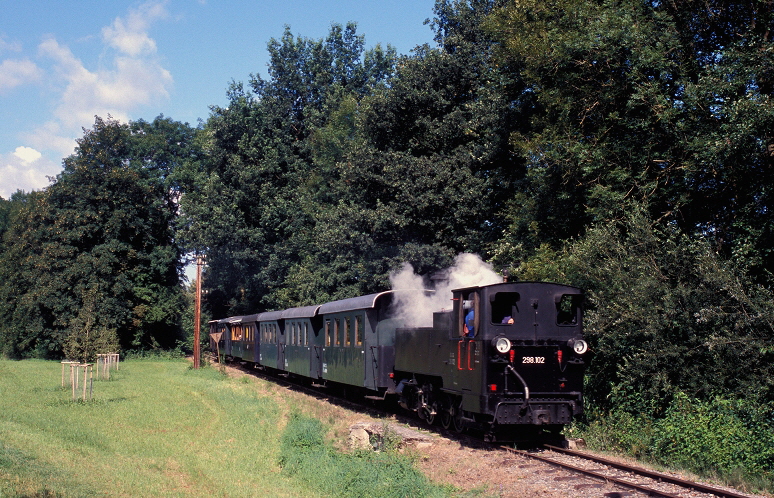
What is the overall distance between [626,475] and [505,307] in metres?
3.44

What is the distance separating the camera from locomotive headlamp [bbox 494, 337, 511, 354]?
11269 millimetres

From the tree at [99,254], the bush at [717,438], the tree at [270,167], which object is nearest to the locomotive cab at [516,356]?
the bush at [717,438]

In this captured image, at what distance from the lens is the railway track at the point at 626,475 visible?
8.61 m

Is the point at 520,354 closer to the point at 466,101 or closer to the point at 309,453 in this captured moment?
the point at 309,453

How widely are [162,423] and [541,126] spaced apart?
1521 centimetres

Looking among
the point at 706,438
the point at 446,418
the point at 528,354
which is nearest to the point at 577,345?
the point at 528,354

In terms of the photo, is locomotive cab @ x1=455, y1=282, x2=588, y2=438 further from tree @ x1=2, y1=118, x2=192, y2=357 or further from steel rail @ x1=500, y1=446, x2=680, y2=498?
tree @ x1=2, y1=118, x2=192, y2=357

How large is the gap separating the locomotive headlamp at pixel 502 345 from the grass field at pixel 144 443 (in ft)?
12.6

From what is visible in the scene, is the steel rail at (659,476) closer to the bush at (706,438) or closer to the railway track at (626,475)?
the railway track at (626,475)

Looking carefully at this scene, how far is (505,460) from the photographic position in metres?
10.9

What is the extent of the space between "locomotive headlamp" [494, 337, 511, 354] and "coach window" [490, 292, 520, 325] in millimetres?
404

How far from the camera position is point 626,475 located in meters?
9.77

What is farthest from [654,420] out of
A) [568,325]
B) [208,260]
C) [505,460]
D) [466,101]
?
[208,260]

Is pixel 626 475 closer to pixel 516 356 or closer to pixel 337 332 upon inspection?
pixel 516 356
